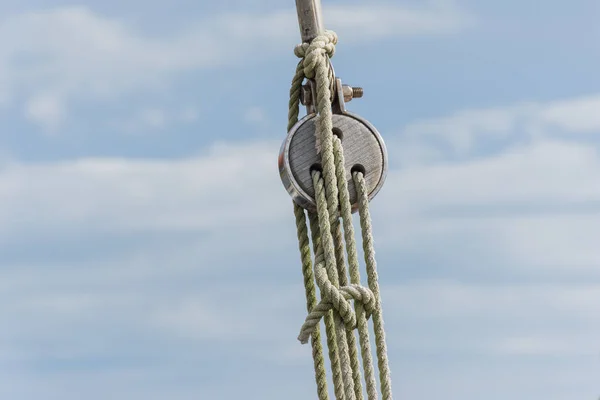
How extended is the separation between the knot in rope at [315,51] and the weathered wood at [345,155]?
0.17 metres

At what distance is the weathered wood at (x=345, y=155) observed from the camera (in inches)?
148

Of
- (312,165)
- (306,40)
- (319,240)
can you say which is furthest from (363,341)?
(306,40)

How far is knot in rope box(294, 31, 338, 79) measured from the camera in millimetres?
3822

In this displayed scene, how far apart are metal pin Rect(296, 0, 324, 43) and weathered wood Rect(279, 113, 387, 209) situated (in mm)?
296

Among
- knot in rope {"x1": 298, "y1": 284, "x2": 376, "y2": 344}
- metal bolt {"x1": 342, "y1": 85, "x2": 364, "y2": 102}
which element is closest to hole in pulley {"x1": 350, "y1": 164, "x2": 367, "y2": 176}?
metal bolt {"x1": 342, "y1": 85, "x2": 364, "y2": 102}

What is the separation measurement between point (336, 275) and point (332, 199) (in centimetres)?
26

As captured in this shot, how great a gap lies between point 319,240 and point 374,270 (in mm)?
213

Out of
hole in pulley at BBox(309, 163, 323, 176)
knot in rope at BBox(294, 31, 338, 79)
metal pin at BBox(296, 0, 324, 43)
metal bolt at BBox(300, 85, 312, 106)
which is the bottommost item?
hole in pulley at BBox(309, 163, 323, 176)

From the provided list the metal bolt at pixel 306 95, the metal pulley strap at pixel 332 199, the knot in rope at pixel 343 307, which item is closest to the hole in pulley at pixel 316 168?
the metal pulley strap at pixel 332 199

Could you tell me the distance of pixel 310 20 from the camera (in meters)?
3.90

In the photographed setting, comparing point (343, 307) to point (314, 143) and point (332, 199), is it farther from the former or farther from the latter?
point (314, 143)

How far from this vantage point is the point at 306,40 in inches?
154

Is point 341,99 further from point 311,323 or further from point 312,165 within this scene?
point 311,323

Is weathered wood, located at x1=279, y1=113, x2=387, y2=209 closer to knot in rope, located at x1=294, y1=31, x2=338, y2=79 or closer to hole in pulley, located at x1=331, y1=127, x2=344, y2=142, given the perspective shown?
hole in pulley, located at x1=331, y1=127, x2=344, y2=142
